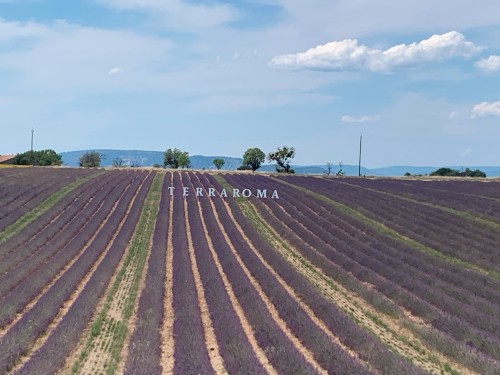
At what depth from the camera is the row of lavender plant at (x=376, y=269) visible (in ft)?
41.2

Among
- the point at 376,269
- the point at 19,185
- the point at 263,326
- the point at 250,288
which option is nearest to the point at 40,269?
the point at 250,288

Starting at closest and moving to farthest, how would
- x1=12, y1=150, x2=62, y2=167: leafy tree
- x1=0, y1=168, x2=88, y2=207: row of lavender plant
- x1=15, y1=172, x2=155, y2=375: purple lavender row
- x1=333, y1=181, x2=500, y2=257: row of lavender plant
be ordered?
x1=15, y1=172, x2=155, y2=375: purple lavender row < x1=333, y1=181, x2=500, y2=257: row of lavender plant < x1=0, y1=168, x2=88, y2=207: row of lavender plant < x1=12, y1=150, x2=62, y2=167: leafy tree

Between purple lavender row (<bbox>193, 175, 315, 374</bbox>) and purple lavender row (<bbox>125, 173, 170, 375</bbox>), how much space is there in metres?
2.23

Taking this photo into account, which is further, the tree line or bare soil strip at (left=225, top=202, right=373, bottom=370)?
the tree line

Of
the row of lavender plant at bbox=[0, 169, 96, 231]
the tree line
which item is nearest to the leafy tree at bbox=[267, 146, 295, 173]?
the tree line

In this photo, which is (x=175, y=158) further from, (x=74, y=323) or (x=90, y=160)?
(x=74, y=323)

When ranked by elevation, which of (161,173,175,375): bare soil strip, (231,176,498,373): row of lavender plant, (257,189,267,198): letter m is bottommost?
(161,173,175,375): bare soil strip

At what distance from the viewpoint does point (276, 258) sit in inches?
857

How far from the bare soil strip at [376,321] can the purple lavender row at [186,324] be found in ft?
13.5

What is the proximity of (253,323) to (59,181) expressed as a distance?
3723 cm

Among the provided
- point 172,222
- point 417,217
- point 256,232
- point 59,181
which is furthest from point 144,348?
point 59,181

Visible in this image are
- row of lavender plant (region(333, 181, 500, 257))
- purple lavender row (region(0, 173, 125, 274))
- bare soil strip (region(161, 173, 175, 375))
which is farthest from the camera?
row of lavender plant (region(333, 181, 500, 257))

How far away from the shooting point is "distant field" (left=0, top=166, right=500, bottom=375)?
1112cm

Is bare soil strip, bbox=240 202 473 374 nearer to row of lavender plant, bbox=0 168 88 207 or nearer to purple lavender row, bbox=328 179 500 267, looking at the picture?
purple lavender row, bbox=328 179 500 267
